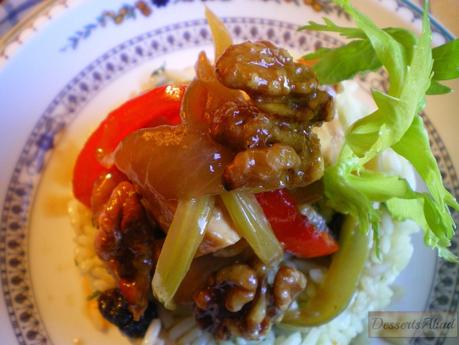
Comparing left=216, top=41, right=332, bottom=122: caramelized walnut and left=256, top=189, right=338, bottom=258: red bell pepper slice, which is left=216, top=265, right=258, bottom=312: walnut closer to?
left=256, top=189, right=338, bottom=258: red bell pepper slice

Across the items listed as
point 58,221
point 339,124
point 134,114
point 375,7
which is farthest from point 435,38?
point 58,221

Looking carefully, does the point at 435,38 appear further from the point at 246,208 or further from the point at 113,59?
the point at 113,59

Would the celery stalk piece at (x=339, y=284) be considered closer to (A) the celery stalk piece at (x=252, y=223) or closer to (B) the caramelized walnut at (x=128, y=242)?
(A) the celery stalk piece at (x=252, y=223)

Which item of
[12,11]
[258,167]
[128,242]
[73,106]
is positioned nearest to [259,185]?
Result: [258,167]

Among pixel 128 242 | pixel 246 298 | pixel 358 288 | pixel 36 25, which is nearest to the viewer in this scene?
pixel 246 298

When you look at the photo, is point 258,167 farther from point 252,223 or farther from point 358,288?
point 358,288
